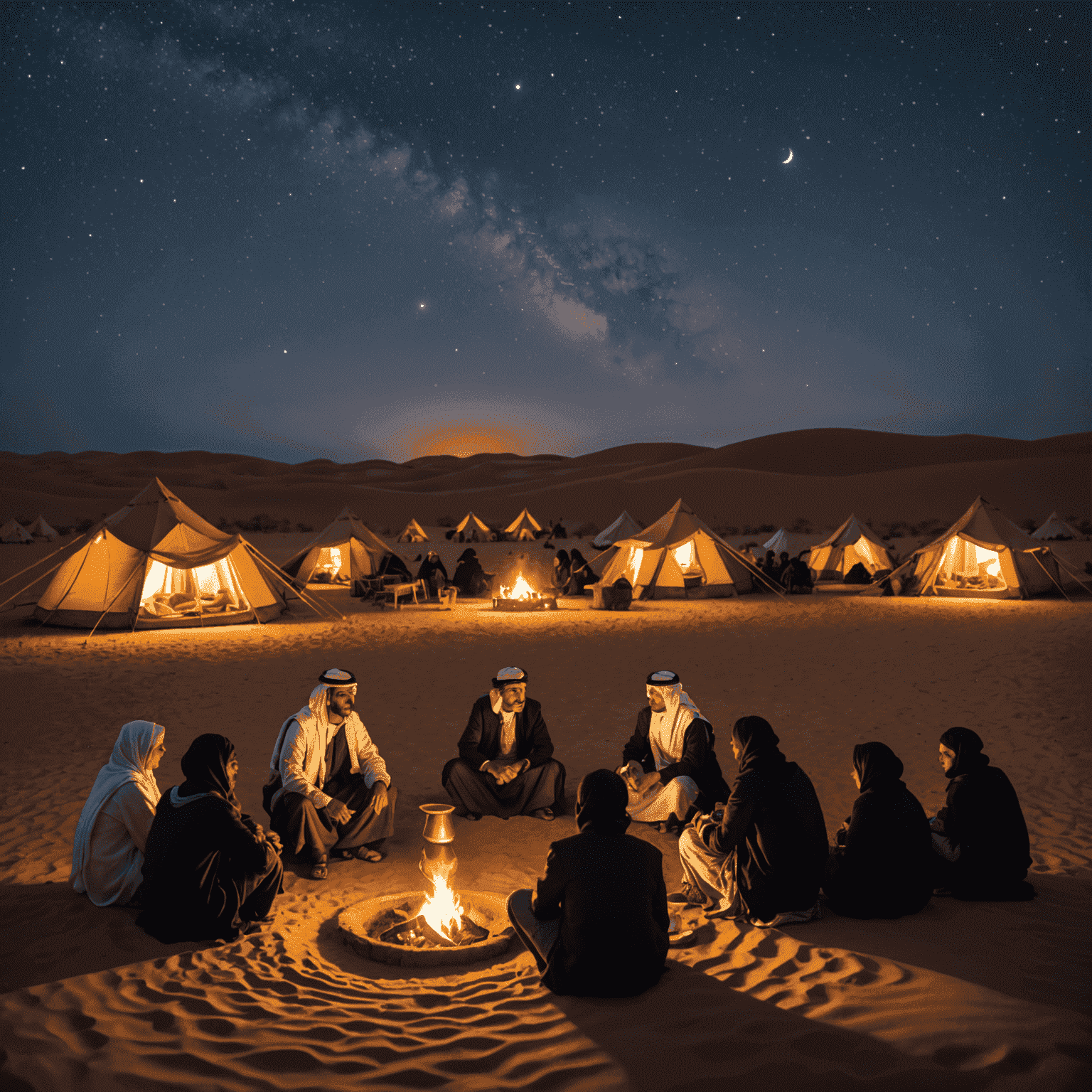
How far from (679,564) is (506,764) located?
15.1m

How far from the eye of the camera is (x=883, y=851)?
404 cm

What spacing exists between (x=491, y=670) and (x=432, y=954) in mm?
7613

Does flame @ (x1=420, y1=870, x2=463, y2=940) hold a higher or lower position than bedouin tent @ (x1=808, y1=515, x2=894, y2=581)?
lower

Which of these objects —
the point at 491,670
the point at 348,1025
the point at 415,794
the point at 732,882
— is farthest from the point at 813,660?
the point at 348,1025

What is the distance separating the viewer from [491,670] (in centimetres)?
1147

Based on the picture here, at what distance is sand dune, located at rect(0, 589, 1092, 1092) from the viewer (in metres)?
2.92

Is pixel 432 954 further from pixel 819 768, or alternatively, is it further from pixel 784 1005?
pixel 819 768

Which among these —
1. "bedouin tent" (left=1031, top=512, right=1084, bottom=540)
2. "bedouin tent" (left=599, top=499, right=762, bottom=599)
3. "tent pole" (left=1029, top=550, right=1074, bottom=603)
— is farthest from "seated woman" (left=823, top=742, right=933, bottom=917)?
"bedouin tent" (left=1031, top=512, right=1084, bottom=540)

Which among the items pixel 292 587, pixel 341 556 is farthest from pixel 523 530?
pixel 292 587

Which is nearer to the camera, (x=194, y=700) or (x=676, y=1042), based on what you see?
(x=676, y=1042)

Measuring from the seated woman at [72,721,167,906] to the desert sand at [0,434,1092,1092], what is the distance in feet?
Result: 0.46

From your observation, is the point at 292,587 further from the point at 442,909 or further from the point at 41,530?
the point at 41,530

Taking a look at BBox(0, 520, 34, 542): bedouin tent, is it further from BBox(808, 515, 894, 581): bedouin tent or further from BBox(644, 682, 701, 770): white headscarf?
BBox(644, 682, 701, 770): white headscarf

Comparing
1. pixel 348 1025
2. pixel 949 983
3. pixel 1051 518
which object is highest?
pixel 1051 518
